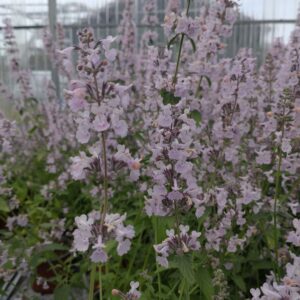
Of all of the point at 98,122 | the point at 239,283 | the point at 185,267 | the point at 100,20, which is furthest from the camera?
the point at 100,20

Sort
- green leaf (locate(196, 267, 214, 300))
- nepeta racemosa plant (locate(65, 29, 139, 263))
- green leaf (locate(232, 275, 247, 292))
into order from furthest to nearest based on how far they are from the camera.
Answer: green leaf (locate(232, 275, 247, 292)) → green leaf (locate(196, 267, 214, 300)) → nepeta racemosa plant (locate(65, 29, 139, 263))

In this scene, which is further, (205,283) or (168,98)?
(168,98)

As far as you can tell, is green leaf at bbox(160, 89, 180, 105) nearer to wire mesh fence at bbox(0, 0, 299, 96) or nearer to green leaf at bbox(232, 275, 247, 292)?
green leaf at bbox(232, 275, 247, 292)

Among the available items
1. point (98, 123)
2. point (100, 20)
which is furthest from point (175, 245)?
point (100, 20)

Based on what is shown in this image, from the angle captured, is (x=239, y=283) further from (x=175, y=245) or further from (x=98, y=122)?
(x=98, y=122)

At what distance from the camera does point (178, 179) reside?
1.19 m

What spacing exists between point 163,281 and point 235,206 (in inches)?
24.6

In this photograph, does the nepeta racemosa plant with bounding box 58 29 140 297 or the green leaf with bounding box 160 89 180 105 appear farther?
the green leaf with bounding box 160 89 180 105

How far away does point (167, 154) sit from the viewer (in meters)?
1.17

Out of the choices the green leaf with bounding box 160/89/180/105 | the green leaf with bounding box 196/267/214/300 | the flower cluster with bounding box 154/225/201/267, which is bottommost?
A: the green leaf with bounding box 196/267/214/300

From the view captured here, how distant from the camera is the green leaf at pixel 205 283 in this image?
4.52 feet

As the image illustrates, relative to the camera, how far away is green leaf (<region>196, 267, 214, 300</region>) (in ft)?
4.52

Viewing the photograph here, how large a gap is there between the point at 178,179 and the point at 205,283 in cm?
41

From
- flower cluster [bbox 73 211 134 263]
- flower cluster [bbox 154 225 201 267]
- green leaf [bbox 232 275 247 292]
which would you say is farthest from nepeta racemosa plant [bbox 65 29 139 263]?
green leaf [bbox 232 275 247 292]
